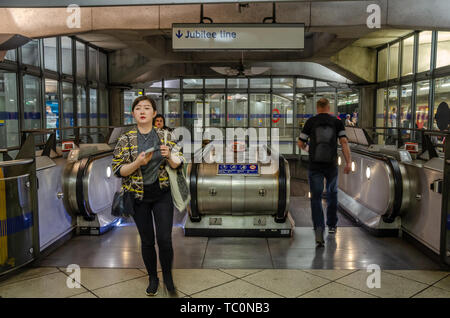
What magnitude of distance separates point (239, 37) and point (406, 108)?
9210 millimetres

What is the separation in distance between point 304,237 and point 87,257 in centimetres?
289

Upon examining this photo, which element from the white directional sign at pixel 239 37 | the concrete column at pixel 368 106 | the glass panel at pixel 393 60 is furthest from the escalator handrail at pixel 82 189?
the concrete column at pixel 368 106

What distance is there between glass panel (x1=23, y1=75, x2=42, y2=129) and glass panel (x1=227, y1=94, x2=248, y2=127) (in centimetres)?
995

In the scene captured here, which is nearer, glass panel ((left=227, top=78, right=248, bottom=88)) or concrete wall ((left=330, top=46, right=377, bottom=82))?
concrete wall ((left=330, top=46, right=377, bottom=82))

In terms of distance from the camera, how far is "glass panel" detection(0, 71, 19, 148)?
918 centimetres

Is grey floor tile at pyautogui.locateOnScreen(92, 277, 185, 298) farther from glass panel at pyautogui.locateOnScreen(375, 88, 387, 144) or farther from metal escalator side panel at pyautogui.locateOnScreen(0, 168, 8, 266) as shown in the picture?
glass panel at pyautogui.locateOnScreen(375, 88, 387, 144)

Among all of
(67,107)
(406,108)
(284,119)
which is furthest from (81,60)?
(406,108)

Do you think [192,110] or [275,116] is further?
[192,110]

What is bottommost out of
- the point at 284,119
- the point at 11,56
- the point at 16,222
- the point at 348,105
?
the point at 16,222

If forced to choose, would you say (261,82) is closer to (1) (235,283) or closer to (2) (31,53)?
(2) (31,53)

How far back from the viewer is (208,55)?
14.2 m

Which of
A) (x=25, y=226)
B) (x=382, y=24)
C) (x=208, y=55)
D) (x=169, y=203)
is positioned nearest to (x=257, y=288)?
(x=169, y=203)

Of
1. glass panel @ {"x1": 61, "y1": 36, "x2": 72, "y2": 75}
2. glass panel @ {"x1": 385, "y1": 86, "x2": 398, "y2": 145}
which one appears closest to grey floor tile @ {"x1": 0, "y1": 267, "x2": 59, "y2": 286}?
glass panel @ {"x1": 61, "y1": 36, "x2": 72, "y2": 75}

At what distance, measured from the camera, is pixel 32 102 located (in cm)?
1062
